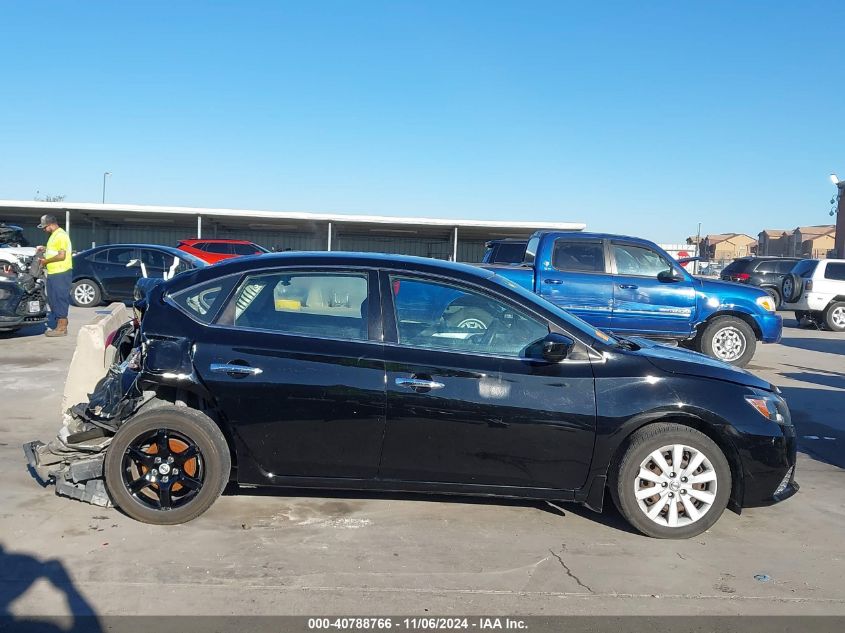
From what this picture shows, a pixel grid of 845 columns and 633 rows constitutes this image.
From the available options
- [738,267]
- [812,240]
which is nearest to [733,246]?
[812,240]

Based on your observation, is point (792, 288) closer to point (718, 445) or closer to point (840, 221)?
point (718, 445)

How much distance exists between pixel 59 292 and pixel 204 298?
7.89 meters

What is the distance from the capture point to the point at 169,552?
414 centimetres

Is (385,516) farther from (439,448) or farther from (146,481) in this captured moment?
(146,481)

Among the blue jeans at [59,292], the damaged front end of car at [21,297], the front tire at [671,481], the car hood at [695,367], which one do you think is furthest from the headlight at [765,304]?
the damaged front end of car at [21,297]

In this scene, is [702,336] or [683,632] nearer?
[683,632]

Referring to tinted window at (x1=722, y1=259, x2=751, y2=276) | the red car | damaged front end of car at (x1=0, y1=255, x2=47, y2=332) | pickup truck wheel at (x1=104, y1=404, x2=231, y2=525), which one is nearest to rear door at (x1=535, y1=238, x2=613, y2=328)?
pickup truck wheel at (x1=104, y1=404, x2=231, y2=525)

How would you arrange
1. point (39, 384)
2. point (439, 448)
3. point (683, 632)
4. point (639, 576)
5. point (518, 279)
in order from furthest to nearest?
1. point (518, 279)
2. point (39, 384)
3. point (439, 448)
4. point (639, 576)
5. point (683, 632)

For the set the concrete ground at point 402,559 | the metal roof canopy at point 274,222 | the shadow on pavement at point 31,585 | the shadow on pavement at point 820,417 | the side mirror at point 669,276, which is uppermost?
the metal roof canopy at point 274,222

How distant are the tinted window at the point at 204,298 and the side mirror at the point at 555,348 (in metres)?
2.01

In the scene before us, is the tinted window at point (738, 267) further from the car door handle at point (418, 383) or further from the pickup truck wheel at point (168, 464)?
the pickup truck wheel at point (168, 464)

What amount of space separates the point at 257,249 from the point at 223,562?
19194mm

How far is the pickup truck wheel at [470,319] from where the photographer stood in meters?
4.64

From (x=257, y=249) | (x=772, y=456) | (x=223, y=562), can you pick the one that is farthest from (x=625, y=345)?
(x=257, y=249)
